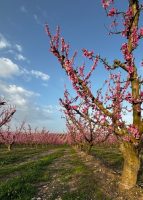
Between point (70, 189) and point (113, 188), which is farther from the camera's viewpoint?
point (70, 189)

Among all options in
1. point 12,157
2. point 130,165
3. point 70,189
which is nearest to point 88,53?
point 130,165

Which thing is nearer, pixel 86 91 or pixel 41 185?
pixel 86 91

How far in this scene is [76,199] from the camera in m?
10.7

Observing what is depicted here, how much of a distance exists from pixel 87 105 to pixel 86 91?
0.75 meters

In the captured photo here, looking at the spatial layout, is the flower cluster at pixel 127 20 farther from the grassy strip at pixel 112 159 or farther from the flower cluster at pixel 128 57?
the grassy strip at pixel 112 159

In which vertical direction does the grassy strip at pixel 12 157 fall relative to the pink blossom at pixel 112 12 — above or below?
below

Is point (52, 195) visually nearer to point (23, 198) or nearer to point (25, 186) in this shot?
point (23, 198)

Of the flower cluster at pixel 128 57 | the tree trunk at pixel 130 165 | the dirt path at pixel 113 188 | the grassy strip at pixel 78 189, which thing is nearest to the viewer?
the grassy strip at pixel 78 189

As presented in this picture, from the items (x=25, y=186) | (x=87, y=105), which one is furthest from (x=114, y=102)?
(x=25, y=186)

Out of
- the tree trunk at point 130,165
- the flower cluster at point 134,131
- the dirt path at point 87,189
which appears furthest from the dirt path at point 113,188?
the flower cluster at point 134,131

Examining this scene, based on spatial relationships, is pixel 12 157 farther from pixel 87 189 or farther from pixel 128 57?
pixel 128 57

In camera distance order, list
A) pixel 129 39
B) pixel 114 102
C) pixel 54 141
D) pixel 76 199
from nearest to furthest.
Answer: pixel 76 199 → pixel 129 39 → pixel 114 102 → pixel 54 141

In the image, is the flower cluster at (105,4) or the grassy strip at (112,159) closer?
the flower cluster at (105,4)

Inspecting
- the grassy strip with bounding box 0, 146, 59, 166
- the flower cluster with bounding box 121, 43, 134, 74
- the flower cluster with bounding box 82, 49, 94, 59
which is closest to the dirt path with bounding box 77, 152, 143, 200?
the flower cluster with bounding box 121, 43, 134, 74
